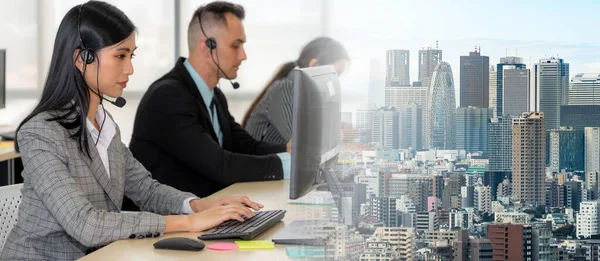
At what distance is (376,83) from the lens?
1339 millimetres

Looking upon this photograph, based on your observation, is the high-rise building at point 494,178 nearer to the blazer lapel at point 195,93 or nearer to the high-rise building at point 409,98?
the high-rise building at point 409,98

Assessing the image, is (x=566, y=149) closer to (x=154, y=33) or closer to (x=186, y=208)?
(x=186, y=208)

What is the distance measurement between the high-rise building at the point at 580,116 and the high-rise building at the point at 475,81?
12 cm

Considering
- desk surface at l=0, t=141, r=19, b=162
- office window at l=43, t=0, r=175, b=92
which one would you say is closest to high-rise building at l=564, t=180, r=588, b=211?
desk surface at l=0, t=141, r=19, b=162

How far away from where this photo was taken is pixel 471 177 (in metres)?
1.23

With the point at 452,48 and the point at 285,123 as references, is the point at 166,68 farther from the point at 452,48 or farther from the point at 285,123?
the point at 452,48

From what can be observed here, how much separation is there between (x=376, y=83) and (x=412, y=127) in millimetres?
113

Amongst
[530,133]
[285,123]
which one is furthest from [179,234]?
[285,123]

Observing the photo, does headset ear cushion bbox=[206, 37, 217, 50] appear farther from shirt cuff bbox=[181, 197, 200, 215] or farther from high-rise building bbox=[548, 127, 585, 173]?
high-rise building bbox=[548, 127, 585, 173]

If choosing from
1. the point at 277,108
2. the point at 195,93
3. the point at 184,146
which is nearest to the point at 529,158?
the point at 184,146

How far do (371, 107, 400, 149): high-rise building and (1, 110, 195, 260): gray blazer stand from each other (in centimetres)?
67

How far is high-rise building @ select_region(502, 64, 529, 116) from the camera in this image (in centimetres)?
122

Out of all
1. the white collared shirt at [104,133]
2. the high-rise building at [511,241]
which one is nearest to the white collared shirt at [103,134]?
the white collared shirt at [104,133]

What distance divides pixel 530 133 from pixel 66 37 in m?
1.11
